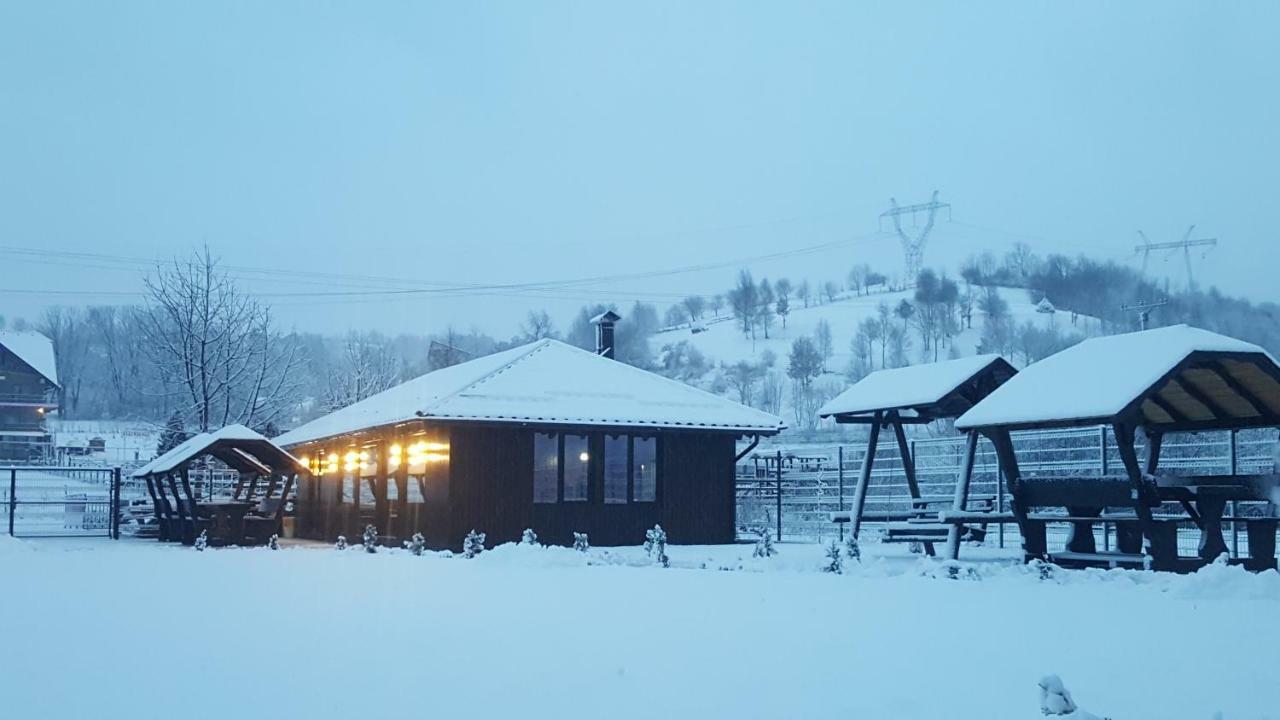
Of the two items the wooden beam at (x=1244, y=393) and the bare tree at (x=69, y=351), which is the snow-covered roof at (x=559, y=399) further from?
the bare tree at (x=69, y=351)

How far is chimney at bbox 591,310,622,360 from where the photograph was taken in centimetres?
2850

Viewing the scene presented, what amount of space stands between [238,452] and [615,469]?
8218 millimetres

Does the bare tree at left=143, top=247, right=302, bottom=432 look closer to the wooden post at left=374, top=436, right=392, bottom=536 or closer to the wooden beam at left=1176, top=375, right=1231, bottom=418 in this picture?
the wooden post at left=374, top=436, right=392, bottom=536

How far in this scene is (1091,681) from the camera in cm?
612

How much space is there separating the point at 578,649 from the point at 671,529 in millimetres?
16200

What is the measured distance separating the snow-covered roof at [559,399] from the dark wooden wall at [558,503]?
460 mm

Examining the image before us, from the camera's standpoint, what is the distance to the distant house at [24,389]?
210 feet

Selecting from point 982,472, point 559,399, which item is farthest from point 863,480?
point 982,472

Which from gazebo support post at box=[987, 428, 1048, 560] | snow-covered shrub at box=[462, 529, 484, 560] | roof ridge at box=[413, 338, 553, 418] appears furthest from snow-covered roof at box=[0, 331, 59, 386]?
gazebo support post at box=[987, 428, 1048, 560]

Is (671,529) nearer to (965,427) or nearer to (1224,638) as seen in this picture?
(965,427)

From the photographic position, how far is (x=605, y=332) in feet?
94.7

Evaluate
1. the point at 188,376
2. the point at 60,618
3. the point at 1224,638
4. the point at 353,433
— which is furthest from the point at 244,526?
the point at 1224,638

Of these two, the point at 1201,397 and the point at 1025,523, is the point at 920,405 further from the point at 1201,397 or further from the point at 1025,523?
the point at 1201,397

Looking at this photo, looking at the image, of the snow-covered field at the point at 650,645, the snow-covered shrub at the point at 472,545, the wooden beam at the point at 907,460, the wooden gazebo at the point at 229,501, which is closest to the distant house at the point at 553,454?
the wooden gazebo at the point at 229,501
